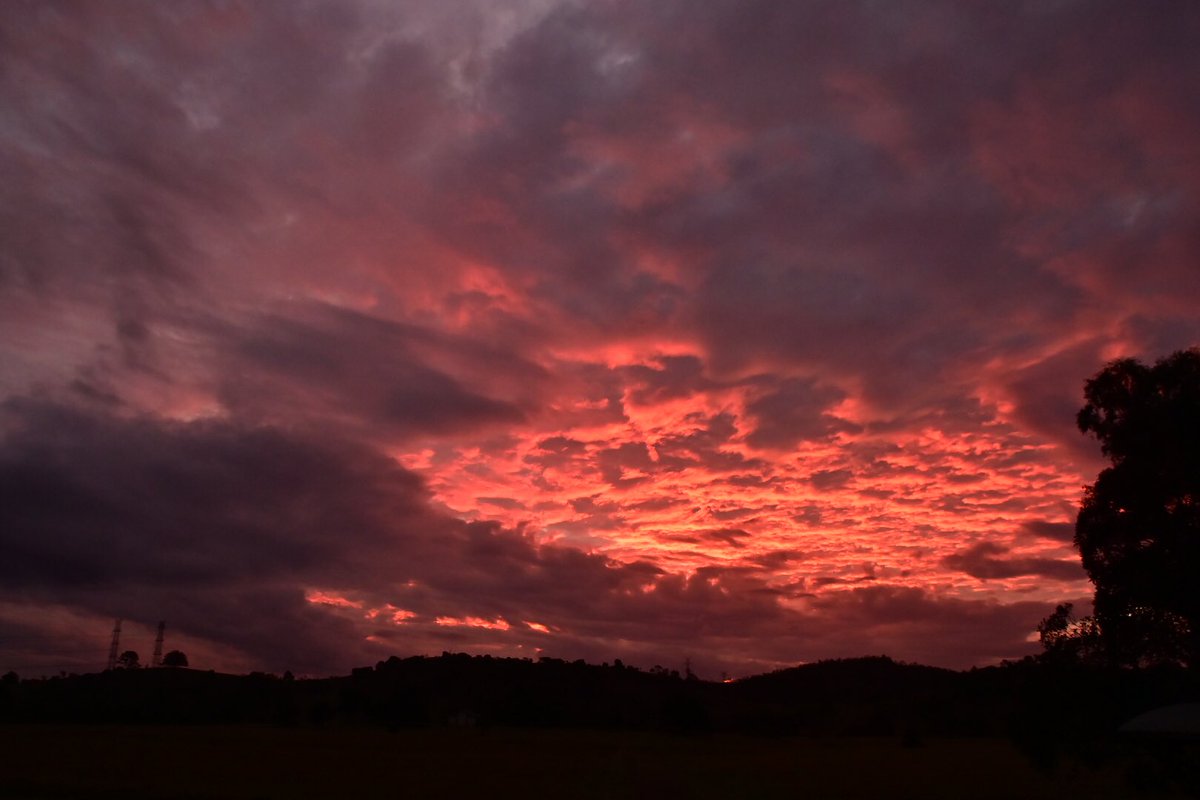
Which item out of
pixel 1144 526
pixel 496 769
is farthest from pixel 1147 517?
pixel 496 769

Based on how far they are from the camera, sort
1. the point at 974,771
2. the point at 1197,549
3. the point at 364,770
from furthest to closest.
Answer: the point at 974,771, the point at 364,770, the point at 1197,549

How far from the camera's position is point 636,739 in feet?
503

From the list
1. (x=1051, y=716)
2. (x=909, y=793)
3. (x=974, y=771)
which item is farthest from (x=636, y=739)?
(x=1051, y=716)

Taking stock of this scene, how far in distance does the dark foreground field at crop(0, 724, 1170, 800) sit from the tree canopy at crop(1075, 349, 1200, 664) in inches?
178

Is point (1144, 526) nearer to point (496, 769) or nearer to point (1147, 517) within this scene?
point (1147, 517)

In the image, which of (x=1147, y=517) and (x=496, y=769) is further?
(x=496, y=769)

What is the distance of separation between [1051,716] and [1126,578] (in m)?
4.94

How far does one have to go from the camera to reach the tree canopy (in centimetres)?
2816

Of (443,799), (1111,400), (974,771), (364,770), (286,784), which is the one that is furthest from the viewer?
(974,771)

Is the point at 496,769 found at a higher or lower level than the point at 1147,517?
lower

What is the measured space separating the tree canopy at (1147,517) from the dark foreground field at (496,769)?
4.51 m

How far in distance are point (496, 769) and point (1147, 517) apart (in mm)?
67834

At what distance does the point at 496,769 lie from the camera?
84.2 meters

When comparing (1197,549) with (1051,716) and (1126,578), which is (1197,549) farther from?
(1051,716)
